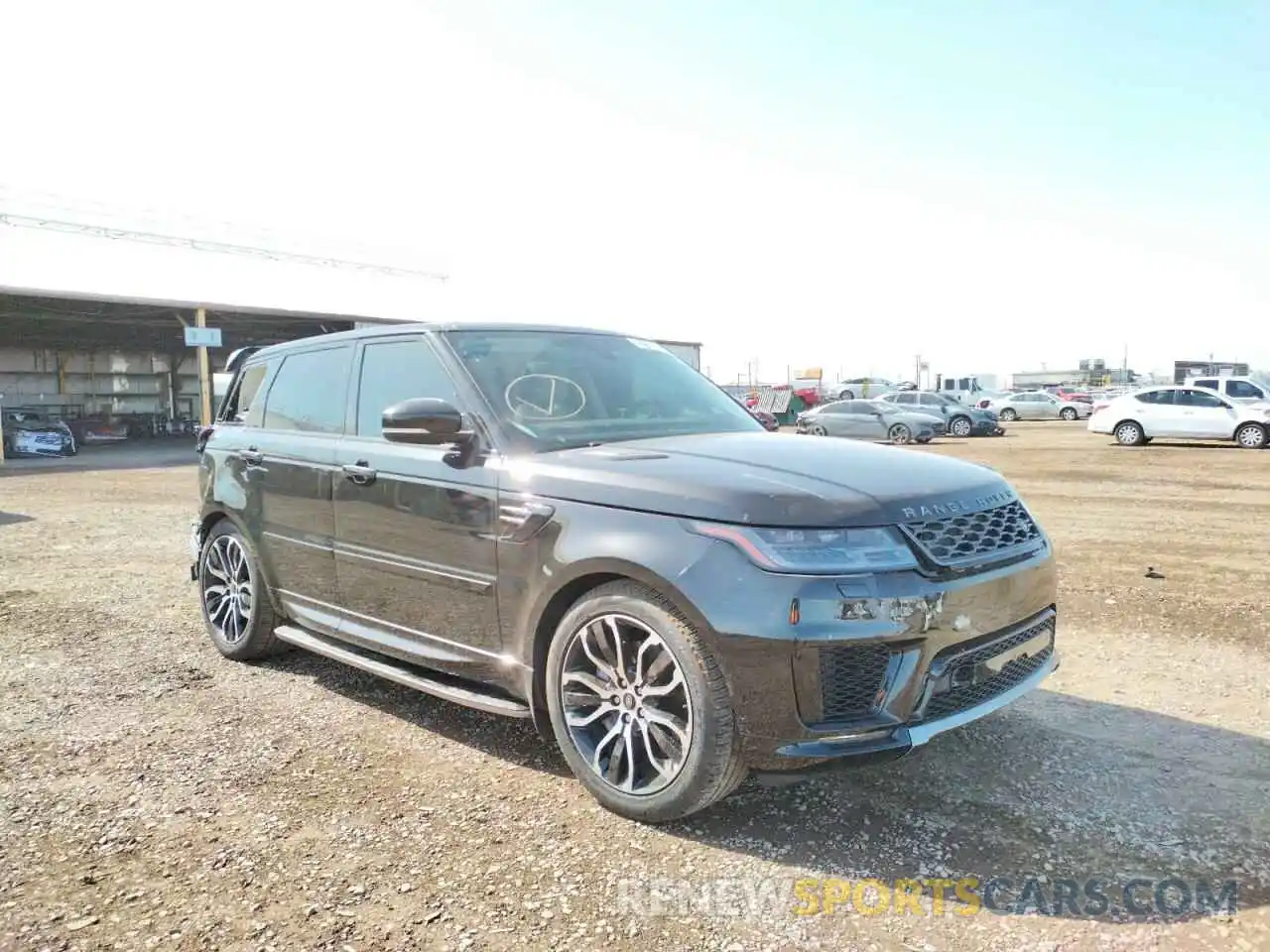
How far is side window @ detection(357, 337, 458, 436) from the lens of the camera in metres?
3.90

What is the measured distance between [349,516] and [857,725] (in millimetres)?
2452

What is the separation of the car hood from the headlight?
0.11 ft

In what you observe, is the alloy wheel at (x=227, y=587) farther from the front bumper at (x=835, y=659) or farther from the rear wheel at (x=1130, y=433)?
the rear wheel at (x=1130, y=433)

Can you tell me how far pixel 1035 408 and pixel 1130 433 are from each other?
20568mm

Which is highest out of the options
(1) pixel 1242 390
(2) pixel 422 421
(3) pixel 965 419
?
(1) pixel 1242 390

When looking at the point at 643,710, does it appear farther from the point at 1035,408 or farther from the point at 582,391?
the point at 1035,408

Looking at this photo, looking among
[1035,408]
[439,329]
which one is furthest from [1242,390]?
[439,329]

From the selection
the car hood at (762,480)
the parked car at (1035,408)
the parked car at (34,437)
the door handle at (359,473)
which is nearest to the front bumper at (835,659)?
the car hood at (762,480)

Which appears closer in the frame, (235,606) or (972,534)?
(972,534)

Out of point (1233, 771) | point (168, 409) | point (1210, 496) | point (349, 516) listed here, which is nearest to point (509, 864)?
point (349, 516)

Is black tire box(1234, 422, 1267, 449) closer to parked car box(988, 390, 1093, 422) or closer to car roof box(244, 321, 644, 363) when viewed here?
parked car box(988, 390, 1093, 422)

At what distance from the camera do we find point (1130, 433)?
22594mm

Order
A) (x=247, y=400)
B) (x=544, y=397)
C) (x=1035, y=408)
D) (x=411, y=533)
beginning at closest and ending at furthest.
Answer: (x=411, y=533) → (x=544, y=397) → (x=247, y=400) → (x=1035, y=408)

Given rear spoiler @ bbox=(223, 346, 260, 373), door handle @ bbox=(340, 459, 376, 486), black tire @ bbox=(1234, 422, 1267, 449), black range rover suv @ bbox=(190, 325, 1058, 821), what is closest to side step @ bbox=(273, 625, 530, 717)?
black range rover suv @ bbox=(190, 325, 1058, 821)
